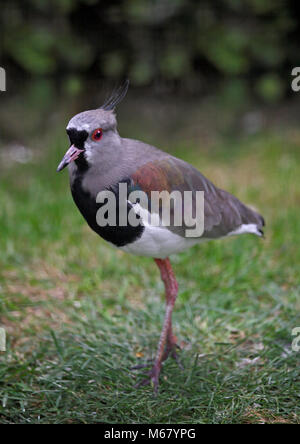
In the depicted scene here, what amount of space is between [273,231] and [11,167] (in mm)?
2425

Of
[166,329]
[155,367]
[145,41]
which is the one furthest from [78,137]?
[145,41]

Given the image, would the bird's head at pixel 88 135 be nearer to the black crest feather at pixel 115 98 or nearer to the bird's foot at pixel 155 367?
the black crest feather at pixel 115 98

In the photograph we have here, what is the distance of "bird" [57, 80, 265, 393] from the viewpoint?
2.39 m

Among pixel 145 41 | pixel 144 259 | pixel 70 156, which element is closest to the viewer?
pixel 70 156

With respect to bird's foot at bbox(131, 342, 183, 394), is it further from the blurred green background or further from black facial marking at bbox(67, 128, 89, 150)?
black facial marking at bbox(67, 128, 89, 150)

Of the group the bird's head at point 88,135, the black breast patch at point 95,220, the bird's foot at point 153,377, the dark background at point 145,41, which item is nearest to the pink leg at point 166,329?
the bird's foot at point 153,377

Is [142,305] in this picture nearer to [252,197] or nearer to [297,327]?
[297,327]

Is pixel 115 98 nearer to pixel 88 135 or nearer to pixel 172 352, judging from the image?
pixel 88 135

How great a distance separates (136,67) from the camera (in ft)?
20.8

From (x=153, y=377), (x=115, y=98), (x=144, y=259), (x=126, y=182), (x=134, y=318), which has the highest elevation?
(x=115, y=98)

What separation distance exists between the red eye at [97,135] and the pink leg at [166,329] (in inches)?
31.6

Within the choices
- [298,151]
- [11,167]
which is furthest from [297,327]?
[11,167]

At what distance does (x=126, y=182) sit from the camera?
8.10 ft

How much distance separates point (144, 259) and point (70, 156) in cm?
173
